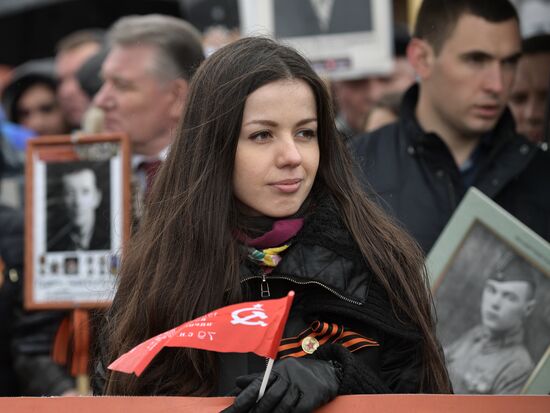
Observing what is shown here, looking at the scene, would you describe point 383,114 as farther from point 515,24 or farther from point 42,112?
point 42,112

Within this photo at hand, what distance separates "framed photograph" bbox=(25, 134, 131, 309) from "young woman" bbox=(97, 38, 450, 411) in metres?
1.54

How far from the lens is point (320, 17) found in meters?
5.84

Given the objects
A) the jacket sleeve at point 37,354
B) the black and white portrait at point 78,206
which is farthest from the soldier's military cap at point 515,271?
the jacket sleeve at point 37,354

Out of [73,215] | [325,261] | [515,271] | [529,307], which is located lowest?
[529,307]

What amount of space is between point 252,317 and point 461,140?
7.47ft

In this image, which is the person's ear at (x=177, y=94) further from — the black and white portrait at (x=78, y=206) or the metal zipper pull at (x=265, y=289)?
the metal zipper pull at (x=265, y=289)

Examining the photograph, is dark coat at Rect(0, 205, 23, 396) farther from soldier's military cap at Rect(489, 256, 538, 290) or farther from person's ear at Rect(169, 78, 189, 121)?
soldier's military cap at Rect(489, 256, 538, 290)

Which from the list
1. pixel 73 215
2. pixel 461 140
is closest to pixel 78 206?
pixel 73 215

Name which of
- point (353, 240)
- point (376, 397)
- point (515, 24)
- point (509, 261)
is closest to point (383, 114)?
point (515, 24)

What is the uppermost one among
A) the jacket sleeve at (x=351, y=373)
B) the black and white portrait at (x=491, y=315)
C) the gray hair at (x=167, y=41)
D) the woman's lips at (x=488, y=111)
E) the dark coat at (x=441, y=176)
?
the gray hair at (x=167, y=41)

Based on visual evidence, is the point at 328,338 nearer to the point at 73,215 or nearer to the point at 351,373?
the point at 351,373

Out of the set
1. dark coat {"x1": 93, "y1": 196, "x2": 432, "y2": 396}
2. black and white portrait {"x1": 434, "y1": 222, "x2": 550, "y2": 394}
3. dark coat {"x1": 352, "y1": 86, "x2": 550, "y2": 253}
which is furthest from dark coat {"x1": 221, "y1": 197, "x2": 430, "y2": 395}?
dark coat {"x1": 352, "y1": 86, "x2": 550, "y2": 253}

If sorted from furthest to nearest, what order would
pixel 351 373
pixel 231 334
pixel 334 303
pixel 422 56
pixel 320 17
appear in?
pixel 320 17 < pixel 422 56 < pixel 334 303 < pixel 351 373 < pixel 231 334

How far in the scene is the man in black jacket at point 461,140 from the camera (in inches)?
184
